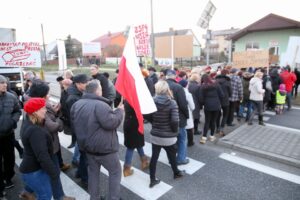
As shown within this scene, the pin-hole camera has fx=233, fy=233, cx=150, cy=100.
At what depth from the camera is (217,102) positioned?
571cm

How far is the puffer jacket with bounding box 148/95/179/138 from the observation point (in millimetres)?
3830

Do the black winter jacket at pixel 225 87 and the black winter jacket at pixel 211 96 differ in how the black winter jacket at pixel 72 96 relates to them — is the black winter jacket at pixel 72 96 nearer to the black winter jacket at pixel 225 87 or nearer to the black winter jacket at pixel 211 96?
the black winter jacket at pixel 211 96

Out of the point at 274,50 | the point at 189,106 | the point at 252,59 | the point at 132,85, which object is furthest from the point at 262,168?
the point at 274,50

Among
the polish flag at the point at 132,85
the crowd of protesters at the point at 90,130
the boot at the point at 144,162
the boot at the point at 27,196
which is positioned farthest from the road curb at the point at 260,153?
the boot at the point at 27,196

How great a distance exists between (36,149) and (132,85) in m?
1.47

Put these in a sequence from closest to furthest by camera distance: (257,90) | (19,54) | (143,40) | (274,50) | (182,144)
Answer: (182,144) → (257,90) → (19,54) → (143,40) → (274,50)

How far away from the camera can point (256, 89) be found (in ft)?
23.1

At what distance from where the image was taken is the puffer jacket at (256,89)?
6957mm

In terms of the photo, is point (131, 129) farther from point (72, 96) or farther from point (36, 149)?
point (36, 149)

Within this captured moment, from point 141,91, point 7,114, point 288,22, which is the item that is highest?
point 288,22

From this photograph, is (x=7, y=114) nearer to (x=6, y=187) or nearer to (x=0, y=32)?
(x=6, y=187)

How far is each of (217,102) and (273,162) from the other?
177 centimetres

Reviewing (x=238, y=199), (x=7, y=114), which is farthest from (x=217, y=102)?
(x=7, y=114)

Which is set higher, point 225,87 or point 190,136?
point 225,87
